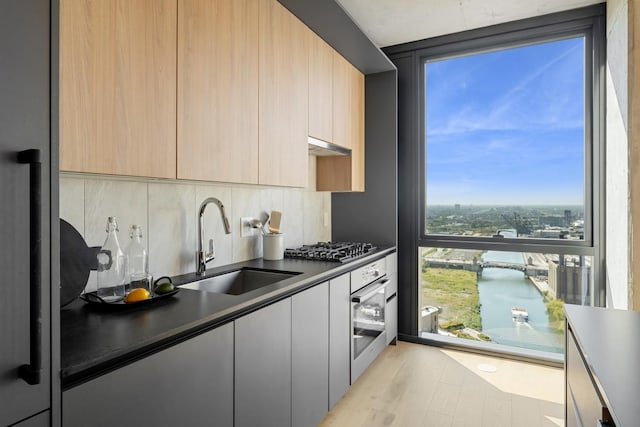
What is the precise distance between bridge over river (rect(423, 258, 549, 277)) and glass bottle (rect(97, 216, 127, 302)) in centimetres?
264

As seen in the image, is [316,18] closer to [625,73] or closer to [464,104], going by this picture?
[464,104]

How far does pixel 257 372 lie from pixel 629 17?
275 cm

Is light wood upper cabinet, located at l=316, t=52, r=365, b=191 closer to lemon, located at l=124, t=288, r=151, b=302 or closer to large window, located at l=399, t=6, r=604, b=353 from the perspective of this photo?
large window, located at l=399, t=6, r=604, b=353

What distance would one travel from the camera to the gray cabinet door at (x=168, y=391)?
0.93m

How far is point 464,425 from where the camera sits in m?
2.17

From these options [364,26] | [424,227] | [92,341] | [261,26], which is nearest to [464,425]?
[424,227]

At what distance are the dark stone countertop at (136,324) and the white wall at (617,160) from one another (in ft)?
6.66

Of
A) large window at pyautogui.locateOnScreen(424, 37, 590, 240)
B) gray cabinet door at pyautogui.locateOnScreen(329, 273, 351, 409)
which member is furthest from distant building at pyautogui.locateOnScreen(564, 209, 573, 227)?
gray cabinet door at pyautogui.locateOnScreen(329, 273, 351, 409)

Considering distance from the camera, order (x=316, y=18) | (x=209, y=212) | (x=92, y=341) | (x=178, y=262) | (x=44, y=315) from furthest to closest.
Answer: (x=316, y=18), (x=209, y=212), (x=178, y=262), (x=92, y=341), (x=44, y=315)

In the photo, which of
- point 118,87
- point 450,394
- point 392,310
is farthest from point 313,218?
point 118,87

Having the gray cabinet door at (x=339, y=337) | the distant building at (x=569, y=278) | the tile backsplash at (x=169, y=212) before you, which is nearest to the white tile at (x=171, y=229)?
the tile backsplash at (x=169, y=212)

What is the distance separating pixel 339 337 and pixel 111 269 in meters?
1.32

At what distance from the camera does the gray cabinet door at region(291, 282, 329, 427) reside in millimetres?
1792

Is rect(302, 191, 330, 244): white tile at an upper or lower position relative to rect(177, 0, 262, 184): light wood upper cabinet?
lower
